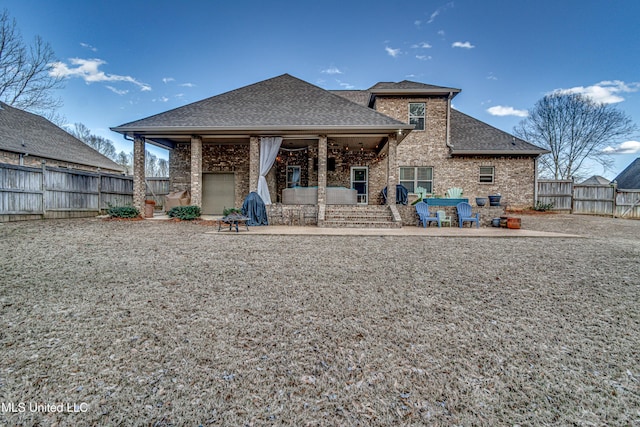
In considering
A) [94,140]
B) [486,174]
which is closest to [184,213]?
[486,174]

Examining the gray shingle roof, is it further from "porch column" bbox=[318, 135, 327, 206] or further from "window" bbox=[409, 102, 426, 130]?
"window" bbox=[409, 102, 426, 130]

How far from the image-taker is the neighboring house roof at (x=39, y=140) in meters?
14.5

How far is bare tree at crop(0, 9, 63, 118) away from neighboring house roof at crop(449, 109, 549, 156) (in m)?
19.8

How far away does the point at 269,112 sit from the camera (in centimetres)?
1134

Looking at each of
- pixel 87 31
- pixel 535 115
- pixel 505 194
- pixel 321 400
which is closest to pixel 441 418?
pixel 321 400

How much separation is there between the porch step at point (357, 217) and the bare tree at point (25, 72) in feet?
48.3

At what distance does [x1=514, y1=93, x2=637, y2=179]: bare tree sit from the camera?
20.7 m

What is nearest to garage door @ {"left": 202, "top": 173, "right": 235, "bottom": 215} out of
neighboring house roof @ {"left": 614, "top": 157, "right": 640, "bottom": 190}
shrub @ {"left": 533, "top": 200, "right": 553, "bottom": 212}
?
shrub @ {"left": 533, "top": 200, "right": 553, "bottom": 212}

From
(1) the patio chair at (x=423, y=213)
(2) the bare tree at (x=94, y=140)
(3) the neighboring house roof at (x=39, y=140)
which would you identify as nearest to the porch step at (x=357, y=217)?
(1) the patio chair at (x=423, y=213)

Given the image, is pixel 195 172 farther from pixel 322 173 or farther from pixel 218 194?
pixel 322 173

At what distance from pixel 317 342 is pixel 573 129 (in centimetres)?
2871

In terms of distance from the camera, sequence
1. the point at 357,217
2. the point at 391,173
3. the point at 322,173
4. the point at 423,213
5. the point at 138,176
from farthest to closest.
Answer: the point at 138,176 → the point at 322,173 → the point at 391,173 → the point at 357,217 → the point at 423,213

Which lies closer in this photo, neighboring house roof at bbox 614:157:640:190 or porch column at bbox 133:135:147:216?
porch column at bbox 133:135:147:216

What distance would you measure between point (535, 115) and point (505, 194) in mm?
13846
